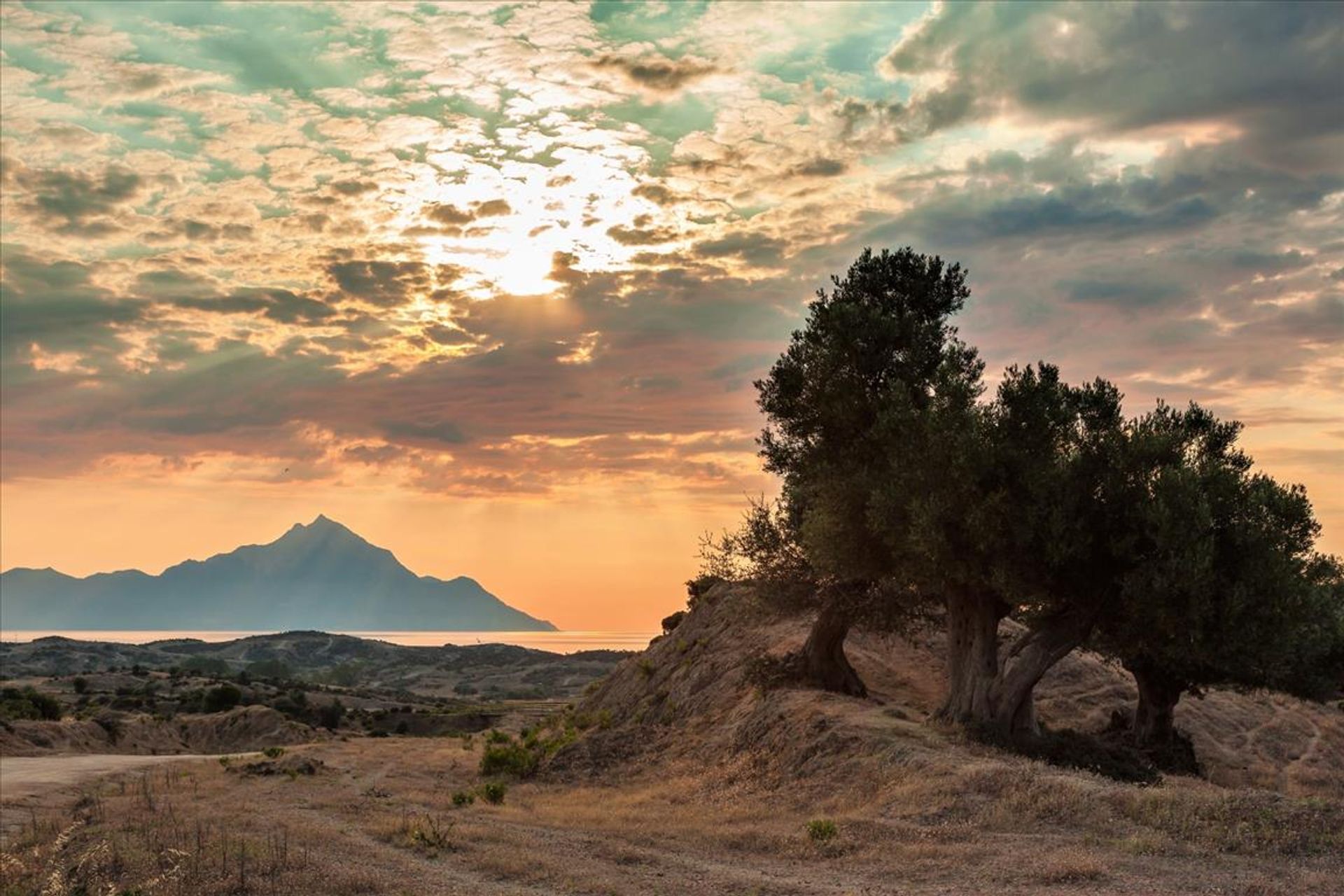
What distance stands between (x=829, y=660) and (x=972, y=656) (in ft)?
28.6

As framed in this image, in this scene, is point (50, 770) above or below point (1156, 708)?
below

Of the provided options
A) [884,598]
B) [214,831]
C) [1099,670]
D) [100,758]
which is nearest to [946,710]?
[884,598]

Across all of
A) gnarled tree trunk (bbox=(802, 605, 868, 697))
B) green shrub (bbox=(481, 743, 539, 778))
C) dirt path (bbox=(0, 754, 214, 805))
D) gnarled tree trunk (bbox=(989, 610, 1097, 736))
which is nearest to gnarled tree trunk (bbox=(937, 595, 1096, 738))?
gnarled tree trunk (bbox=(989, 610, 1097, 736))

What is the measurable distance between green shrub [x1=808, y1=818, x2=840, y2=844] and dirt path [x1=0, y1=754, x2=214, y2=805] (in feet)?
94.4

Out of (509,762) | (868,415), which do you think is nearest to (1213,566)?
(868,415)

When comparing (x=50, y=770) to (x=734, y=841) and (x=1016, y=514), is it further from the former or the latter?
(x=1016, y=514)

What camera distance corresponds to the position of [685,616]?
2421 inches

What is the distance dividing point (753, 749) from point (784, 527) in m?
10.0

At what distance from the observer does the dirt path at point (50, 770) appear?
3744 cm

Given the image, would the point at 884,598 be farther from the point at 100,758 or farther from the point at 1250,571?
the point at 100,758

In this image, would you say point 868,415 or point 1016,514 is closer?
point 1016,514

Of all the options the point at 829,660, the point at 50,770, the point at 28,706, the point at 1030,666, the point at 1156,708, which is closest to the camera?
the point at 1030,666

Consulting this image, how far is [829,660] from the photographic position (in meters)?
44.0

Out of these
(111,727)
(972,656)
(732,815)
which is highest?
(972,656)
